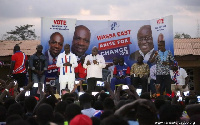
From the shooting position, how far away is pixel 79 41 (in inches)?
720

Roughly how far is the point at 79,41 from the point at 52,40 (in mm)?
1126

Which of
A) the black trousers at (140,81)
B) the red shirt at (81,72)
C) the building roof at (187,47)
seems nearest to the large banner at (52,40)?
the red shirt at (81,72)

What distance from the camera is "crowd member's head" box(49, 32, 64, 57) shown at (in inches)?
704

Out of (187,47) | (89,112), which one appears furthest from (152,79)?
(89,112)

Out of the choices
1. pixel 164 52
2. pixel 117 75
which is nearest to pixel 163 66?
pixel 164 52

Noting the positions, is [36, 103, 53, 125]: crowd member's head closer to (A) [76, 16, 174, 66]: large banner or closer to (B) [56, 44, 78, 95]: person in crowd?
(B) [56, 44, 78, 95]: person in crowd

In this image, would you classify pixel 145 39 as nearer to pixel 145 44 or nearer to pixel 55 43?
pixel 145 44

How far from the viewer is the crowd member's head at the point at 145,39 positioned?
18.2 metres

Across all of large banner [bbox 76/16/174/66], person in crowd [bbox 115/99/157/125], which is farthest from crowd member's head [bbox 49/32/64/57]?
person in crowd [bbox 115/99/157/125]

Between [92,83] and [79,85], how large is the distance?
0.82 metres

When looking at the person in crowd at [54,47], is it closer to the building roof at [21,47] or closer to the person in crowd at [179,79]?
the person in crowd at [179,79]

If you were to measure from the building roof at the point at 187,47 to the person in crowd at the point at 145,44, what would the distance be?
20.2 feet

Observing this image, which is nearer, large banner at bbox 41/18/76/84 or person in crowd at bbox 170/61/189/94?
person in crowd at bbox 170/61/189/94

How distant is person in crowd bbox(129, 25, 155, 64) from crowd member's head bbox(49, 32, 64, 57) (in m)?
2.93
